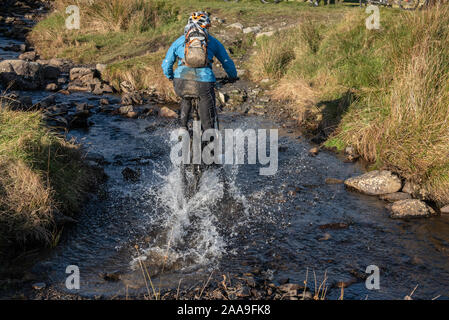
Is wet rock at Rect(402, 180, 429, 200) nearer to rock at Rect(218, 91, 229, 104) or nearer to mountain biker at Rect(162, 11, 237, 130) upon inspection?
mountain biker at Rect(162, 11, 237, 130)

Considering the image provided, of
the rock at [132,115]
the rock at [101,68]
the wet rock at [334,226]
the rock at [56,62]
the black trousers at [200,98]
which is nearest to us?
the wet rock at [334,226]

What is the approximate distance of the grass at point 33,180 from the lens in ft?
18.4

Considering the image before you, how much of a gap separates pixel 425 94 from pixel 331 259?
3.66 metres

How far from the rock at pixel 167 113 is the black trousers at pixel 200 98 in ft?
15.9

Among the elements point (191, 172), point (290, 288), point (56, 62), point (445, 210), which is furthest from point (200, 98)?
point (56, 62)

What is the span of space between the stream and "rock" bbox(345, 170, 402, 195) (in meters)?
0.18

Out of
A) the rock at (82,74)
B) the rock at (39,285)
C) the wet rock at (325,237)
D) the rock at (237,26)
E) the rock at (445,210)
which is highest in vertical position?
the rock at (237,26)

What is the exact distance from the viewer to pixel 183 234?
20.3 ft

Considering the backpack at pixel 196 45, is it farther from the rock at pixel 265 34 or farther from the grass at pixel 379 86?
the rock at pixel 265 34

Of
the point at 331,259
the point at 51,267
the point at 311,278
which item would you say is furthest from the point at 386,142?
the point at 51,267

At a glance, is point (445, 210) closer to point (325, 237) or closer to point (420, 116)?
point (420, 116)

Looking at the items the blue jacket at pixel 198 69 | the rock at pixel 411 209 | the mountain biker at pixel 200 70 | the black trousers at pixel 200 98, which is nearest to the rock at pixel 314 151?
the rock at pixel 411 209

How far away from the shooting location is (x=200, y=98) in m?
6.66

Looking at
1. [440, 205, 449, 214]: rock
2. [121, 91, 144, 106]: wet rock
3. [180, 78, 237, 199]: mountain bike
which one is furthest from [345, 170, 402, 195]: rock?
[121, 91, 144, 106]: wet rock
